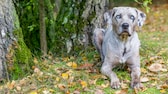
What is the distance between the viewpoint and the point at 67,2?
7688mm

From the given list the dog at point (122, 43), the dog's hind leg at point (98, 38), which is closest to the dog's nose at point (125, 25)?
the dog at point (122, 43)

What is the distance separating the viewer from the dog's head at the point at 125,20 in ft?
19.6

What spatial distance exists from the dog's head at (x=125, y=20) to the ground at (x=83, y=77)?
718 mm

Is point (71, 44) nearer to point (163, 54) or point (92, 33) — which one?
point (92, 33)

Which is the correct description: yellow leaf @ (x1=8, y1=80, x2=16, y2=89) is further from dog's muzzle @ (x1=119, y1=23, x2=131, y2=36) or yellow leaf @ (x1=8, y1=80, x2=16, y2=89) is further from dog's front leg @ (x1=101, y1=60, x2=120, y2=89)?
dog's muzzle @ (x1=119, y1=23, x2=131, y2=36)

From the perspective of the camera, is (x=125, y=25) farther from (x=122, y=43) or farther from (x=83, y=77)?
(x=83, y=77)

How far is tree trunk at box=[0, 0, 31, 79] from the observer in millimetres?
6141

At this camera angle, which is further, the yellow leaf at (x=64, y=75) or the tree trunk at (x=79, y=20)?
the tree trunk at (x=79, y=20)

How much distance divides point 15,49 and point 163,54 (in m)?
2.61

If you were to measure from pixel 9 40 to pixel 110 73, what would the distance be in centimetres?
157

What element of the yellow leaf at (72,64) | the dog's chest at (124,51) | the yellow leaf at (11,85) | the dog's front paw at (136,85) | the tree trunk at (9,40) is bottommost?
the dog's front paw at (136,85)

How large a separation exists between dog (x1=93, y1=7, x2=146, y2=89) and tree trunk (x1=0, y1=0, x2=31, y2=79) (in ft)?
4.26

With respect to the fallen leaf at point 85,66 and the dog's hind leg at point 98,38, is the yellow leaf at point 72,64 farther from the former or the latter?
the dog's hind leg at point 98,38

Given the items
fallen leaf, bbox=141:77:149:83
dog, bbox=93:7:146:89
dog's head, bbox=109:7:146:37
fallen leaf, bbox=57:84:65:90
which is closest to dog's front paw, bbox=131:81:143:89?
dog, bbox=93:7:146:89
